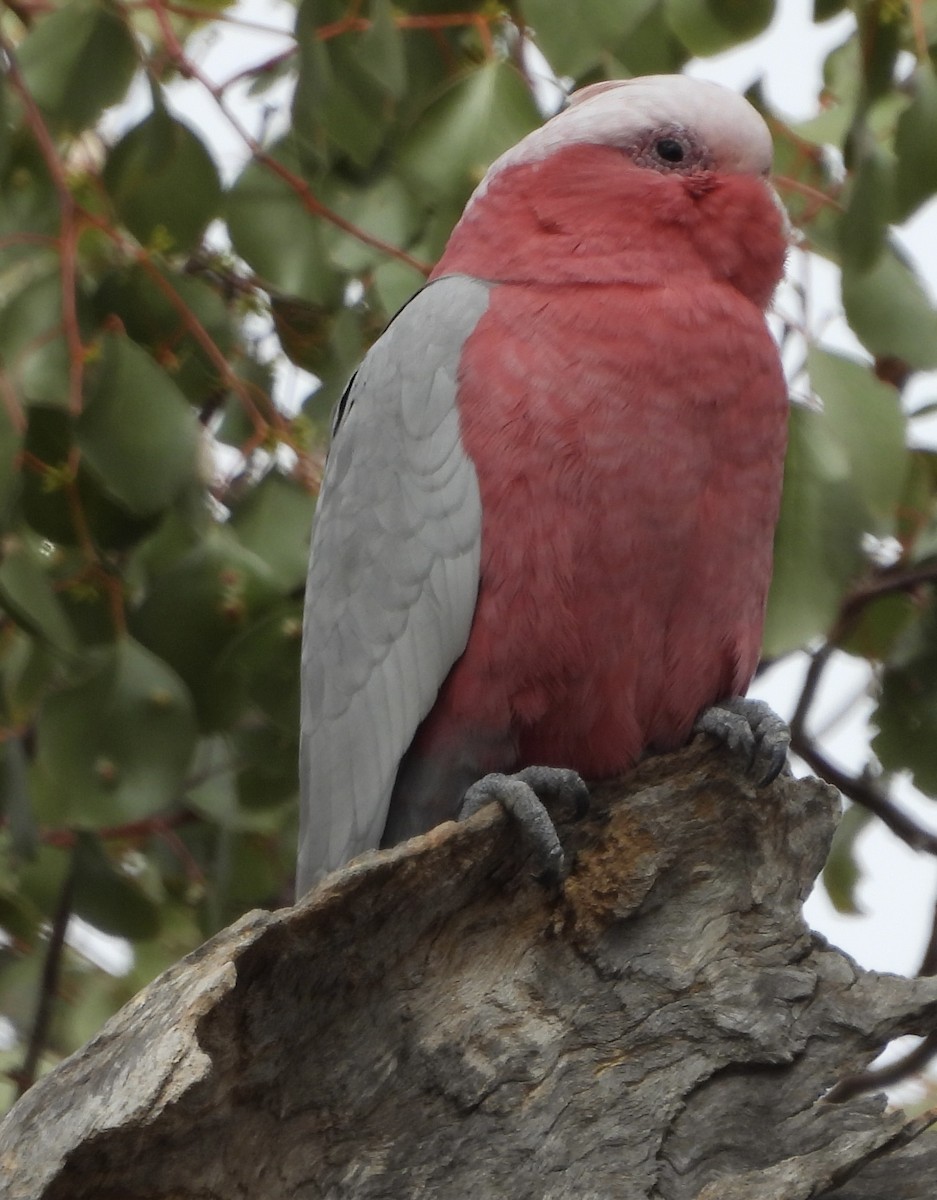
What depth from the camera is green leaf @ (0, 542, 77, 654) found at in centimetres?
247

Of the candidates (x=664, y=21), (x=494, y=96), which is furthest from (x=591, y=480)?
(x=664, y=21)

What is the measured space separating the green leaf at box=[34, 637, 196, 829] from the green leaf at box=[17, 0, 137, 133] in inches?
34.2

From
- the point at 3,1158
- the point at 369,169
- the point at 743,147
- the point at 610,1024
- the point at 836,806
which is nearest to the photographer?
the point at 3,1158

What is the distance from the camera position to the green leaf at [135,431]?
2551 millimetres

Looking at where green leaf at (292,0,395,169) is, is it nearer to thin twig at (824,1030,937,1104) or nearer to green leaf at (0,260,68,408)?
green leaf at (0,260,68,408)

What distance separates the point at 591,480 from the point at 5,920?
1743 millimetres

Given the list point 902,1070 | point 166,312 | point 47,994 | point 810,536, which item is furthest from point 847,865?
point 166,312

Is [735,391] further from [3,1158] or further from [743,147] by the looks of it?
[3,1158]

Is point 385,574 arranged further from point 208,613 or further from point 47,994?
point 47,994

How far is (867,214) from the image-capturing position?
244cm

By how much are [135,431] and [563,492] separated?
672 millimetres

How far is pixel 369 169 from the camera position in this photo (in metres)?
3.11

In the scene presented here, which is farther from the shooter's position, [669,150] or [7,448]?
[669,150]

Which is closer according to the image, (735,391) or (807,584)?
(735,391)
